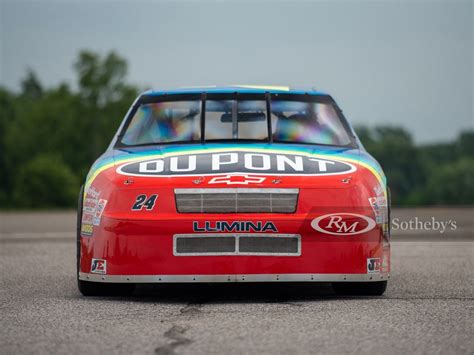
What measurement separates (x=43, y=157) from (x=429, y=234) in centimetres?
7494

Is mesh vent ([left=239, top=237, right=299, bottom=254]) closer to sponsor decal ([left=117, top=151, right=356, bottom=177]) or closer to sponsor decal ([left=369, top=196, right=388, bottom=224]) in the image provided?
sponsor decal ([left=117, top=151, right=356, bottom=177])

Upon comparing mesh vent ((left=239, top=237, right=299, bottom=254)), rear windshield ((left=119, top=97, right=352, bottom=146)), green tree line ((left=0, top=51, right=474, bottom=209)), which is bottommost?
green tree line ((left=0, top=51, right=474, bottom=209))

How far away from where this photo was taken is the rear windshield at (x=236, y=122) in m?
7.95

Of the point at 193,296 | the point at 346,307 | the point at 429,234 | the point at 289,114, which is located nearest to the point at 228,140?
the point at 289,114

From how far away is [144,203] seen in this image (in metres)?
6.86

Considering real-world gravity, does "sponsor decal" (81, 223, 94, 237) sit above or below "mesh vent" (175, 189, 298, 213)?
below

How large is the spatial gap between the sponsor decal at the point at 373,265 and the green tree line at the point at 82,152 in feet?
231

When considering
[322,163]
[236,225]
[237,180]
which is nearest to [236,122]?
[322,163]

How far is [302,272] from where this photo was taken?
6.80m

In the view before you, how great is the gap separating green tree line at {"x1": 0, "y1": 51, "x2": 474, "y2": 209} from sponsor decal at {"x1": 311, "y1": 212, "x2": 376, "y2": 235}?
232ft

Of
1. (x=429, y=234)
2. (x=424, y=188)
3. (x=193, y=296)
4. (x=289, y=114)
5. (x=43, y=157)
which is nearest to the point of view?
(x=193, y=296)

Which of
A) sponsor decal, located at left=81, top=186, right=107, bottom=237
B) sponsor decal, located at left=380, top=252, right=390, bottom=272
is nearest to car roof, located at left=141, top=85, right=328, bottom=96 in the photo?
sponsor decal, located at left=81, top=186, right=107, bottom=237

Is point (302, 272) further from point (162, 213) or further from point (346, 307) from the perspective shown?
point (162, 213)

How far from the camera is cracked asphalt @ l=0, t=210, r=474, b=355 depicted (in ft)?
16.9
